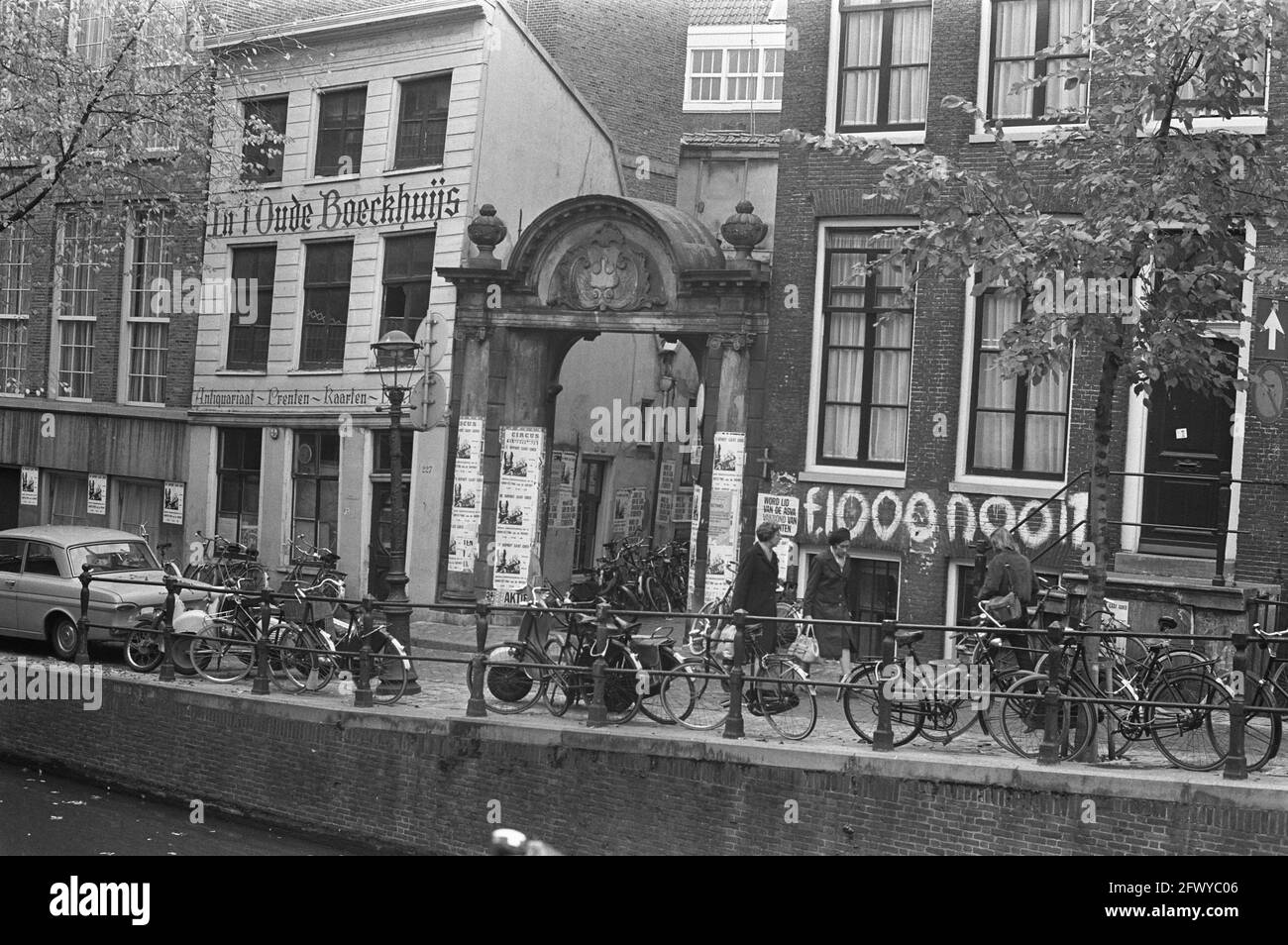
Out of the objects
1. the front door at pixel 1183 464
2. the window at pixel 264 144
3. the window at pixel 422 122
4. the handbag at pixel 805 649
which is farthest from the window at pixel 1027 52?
the window at pixel 264 144

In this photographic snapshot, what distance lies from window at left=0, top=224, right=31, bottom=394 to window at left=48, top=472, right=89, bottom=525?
1996 mm

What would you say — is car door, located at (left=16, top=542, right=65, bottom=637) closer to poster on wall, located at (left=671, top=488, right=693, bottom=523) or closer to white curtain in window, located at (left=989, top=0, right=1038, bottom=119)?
poster on wall, located at (left=671, top=488, right=693, bottom=523)

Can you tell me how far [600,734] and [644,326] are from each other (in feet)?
31.1

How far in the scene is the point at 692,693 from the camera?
13.1m

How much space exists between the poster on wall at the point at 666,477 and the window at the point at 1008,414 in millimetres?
10449

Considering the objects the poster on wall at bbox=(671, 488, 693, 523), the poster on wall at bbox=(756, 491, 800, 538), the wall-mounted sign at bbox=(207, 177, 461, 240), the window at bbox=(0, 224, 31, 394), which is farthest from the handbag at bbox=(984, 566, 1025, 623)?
the window at bbox=(0, 224, 31, 394)

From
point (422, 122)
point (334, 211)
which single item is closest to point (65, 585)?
point (334, 211)

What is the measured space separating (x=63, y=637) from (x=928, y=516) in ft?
35.1

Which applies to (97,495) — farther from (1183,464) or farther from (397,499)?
(1183,464)

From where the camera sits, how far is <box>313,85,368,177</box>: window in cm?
2489

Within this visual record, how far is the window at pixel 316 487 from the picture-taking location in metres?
24.8

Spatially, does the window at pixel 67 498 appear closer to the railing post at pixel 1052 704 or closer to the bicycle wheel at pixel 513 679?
the bicycle wheel at pixel 513 679
